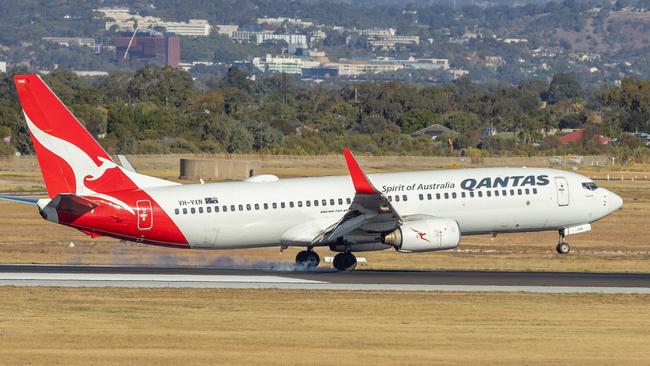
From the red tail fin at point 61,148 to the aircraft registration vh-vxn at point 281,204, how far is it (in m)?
0.03

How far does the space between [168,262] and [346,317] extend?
56.2 ft

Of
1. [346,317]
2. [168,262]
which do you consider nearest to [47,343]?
[346,317]

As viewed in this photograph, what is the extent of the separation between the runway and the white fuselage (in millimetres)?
1503

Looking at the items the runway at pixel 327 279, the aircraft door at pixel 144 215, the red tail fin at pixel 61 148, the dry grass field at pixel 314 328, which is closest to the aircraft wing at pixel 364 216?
the runway at pixel 327 279

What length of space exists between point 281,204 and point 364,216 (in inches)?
119

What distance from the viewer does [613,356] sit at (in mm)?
31453

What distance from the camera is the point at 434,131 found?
19225 cm

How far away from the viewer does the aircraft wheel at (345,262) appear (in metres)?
48.4

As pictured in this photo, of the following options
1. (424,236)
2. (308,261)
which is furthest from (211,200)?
(424,236)

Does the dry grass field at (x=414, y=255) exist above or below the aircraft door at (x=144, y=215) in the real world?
below

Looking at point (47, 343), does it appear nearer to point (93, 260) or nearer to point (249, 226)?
point (249, 226)

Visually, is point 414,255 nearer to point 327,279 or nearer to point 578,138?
point 327,279

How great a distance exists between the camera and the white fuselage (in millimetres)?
47875

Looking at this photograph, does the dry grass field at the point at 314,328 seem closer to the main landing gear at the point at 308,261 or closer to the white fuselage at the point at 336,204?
the white fuselage at the point at 336,204
